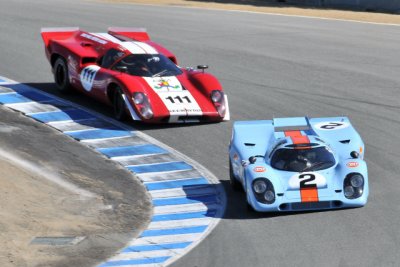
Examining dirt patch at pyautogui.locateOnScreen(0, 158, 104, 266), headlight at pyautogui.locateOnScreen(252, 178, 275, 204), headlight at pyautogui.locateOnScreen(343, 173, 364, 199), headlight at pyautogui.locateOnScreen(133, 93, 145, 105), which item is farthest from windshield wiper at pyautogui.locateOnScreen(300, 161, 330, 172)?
headlight at pyautogui.locateOnScreen(133, 93, 145, 105)

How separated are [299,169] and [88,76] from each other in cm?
759

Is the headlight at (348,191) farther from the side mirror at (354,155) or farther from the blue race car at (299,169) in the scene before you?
the side mirror at (354,155)

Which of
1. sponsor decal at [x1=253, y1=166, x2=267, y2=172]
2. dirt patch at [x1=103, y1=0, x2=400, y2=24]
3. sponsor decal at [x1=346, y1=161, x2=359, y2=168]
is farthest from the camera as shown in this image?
dirt patch at [x1=103, y1=0, x2=400, y2=24]

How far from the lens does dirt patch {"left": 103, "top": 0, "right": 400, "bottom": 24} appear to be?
35500mm

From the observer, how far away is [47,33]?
22.1m

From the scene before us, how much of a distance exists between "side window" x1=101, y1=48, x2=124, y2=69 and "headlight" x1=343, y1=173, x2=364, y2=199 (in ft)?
25.4

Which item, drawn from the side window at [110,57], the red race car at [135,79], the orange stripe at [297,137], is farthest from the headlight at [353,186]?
the side window at [110,57]

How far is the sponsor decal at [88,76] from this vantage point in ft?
65.0

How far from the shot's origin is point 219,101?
61.8 ft

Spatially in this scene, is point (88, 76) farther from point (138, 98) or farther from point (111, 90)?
point (138, 98)

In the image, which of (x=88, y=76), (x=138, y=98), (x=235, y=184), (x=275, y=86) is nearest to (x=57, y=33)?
(x=88, y=76)

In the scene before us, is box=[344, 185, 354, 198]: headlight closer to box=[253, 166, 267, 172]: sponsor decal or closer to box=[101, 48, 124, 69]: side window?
box=[253, 166, 267, 172]: sponsor decal

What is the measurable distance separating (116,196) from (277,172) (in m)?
2.76

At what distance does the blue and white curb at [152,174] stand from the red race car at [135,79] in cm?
52
